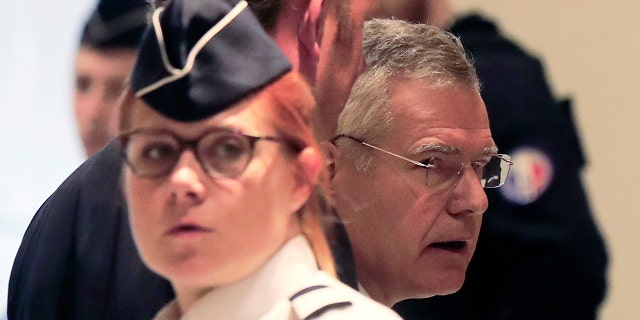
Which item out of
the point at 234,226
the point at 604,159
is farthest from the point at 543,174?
the point at 234,226

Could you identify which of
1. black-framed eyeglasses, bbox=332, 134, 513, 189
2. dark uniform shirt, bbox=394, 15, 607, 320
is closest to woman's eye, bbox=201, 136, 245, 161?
black-framed eyeglasses, bbox=332, 134, 513, 189

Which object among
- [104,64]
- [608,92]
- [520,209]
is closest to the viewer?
[104,64]

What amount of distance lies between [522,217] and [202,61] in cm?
46

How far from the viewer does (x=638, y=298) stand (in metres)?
1.26

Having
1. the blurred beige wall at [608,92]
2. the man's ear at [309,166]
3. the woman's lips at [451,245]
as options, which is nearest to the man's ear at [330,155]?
the man's ear at [309,166]

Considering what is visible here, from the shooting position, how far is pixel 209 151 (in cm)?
64

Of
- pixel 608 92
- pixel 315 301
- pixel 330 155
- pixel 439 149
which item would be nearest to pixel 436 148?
pixel 439 149

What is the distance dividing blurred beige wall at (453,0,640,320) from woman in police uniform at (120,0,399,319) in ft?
1.95

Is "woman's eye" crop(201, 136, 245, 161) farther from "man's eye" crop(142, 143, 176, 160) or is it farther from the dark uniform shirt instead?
the dark uniform shirt

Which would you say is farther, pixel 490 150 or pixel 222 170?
pixel 490 150

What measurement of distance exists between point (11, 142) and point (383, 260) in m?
0.34

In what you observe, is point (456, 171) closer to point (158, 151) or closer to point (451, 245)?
point (451, 245)

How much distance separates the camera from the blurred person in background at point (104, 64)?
27.9 inches

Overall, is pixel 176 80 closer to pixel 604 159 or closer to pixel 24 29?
→ pixel 24 29
